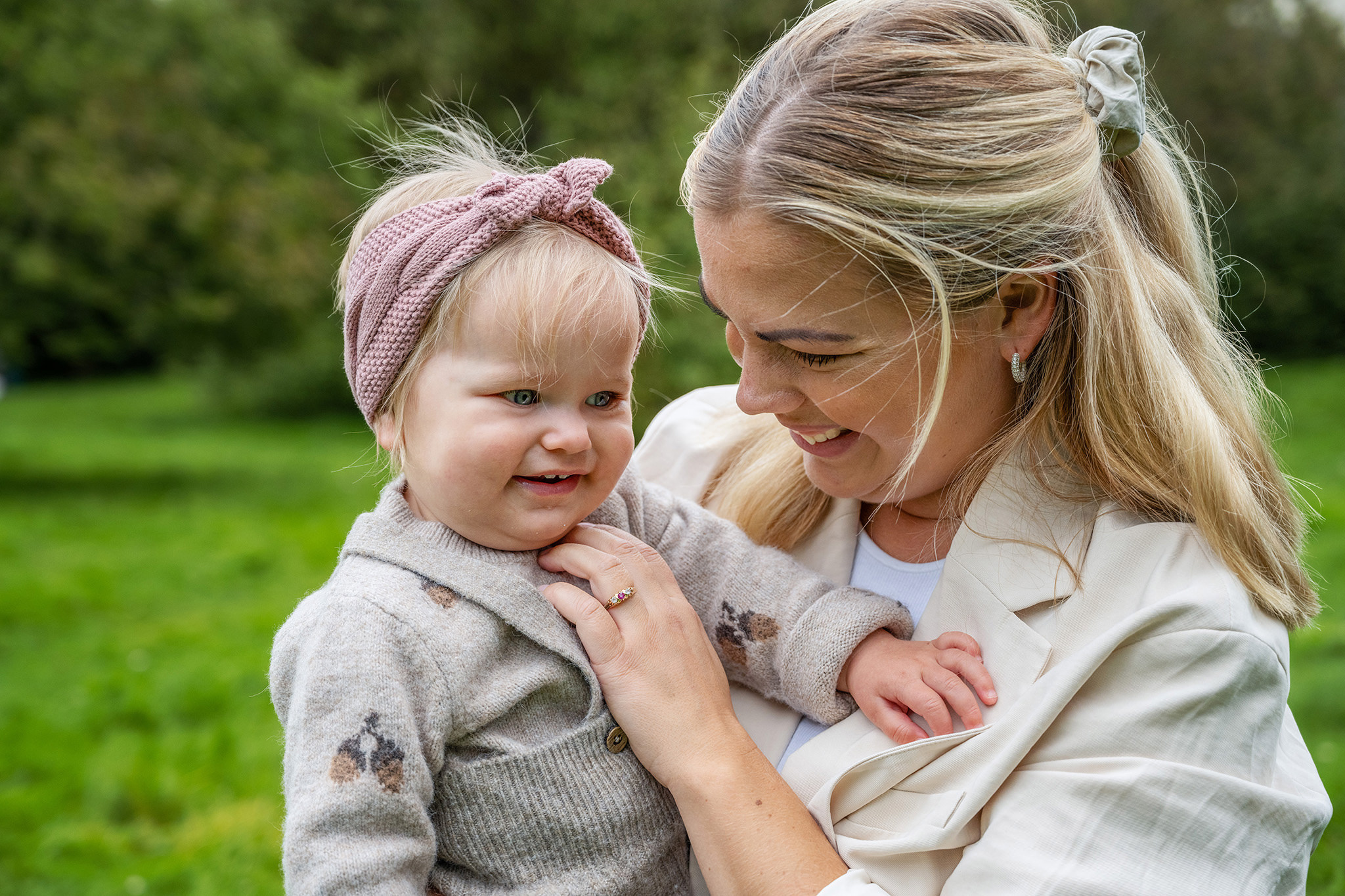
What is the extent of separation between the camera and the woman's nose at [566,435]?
2061 millimetres

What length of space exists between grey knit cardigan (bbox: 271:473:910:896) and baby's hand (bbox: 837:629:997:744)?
43 millimetres

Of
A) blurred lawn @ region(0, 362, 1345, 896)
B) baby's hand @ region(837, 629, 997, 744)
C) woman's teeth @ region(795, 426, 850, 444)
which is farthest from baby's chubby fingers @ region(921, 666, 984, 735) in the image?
blurred lawn @ region(0, 362, 1345, 896)

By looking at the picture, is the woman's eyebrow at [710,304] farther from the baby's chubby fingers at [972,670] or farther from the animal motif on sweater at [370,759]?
the animal motif on sweater at [370,759]

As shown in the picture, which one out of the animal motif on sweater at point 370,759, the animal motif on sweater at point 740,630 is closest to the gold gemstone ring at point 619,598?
the animal motif on sweater at point 740,630

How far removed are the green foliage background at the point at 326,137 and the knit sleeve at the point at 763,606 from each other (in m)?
5.09

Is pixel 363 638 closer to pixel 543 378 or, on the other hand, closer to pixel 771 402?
pixel 543 378

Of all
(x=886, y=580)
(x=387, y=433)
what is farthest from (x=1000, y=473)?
(x=387, y=433)

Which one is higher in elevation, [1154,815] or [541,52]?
[1154,815]

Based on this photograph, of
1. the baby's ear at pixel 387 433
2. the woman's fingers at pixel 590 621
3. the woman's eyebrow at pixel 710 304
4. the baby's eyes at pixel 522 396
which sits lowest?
the woman's fingers at pixel 590 621

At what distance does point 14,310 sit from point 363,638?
1149cm

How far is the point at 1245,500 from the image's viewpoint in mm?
1947

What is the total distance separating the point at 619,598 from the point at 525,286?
0.60 meters

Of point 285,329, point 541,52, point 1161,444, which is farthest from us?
point 541,52

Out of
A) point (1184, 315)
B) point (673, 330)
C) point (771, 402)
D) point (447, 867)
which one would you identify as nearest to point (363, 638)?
point (447, 867)
